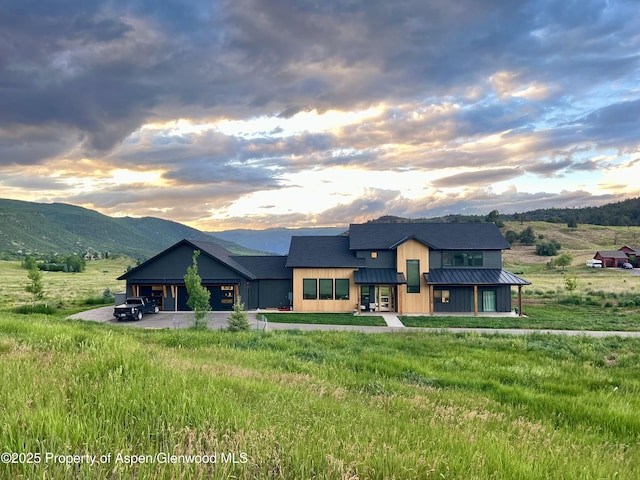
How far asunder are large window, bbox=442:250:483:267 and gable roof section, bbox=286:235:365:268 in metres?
8.65

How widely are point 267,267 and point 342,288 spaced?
906 cm

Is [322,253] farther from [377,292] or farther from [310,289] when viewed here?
[377,292]

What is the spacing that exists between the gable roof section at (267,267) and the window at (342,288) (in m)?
5.28

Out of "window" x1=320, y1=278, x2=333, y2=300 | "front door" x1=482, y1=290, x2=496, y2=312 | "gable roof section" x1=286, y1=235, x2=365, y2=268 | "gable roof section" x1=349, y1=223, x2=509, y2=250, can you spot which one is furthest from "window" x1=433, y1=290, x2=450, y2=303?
"window" x1=320, y1=278, x2=333, y2=300

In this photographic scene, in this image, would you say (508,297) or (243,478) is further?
(508,297)

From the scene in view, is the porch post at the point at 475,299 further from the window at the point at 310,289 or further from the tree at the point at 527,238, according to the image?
the tree at the point at 527,238

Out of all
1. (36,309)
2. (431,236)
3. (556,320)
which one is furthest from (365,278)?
(36,309)

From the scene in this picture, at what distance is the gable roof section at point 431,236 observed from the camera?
3847 cm

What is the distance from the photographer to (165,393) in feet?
14.6

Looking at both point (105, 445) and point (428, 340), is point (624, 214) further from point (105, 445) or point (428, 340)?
point (105, 445)

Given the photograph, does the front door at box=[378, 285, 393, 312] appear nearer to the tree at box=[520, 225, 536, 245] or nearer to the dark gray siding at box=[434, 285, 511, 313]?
the dark gray siding at box=[434, 285, 511, 313]

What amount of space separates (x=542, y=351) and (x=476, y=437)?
43.2ft

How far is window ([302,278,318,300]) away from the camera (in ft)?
126

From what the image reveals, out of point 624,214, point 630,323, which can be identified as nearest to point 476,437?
point 630,323
